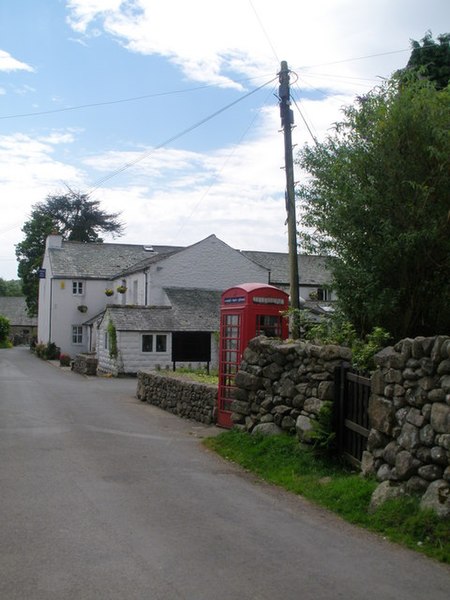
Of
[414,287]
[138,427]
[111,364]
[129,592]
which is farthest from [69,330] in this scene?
[129,592]

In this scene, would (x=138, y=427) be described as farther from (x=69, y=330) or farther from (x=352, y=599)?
(x=69, y=330)

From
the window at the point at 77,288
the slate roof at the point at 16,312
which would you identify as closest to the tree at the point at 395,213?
the window at the point at 77,288

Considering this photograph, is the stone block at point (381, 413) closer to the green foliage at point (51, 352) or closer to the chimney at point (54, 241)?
the green foliage at point (51, 352)

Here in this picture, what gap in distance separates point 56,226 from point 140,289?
1485 inches

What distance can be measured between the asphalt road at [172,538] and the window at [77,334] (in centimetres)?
4312

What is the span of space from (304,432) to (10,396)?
14612 mm

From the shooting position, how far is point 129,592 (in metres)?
5.05

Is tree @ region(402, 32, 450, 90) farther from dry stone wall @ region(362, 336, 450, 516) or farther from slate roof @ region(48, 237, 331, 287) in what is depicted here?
slate roof @ region(48, 237, 331, 287)

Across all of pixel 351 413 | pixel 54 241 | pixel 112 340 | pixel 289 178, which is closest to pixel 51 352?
pixel 54 241

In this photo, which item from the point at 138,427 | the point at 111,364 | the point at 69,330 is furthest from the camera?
the point at 69,330

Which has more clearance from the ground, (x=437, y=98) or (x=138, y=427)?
(x=437, y=98)

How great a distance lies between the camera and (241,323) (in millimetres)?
13281

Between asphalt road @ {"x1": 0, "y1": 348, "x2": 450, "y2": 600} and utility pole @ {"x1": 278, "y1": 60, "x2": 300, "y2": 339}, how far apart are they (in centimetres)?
507

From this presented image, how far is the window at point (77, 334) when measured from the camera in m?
54.0
